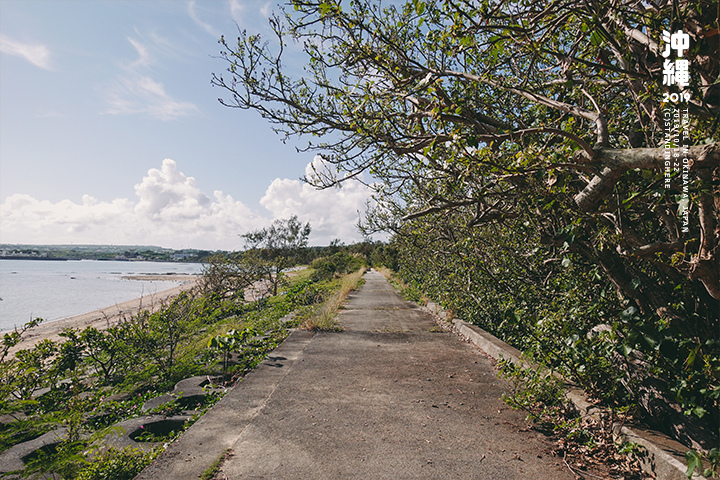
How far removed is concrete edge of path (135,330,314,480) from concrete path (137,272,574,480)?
0.01m

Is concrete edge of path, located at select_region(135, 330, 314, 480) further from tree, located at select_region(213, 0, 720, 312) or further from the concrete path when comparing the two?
tree, located at select_region(213, 0, 720, 312)

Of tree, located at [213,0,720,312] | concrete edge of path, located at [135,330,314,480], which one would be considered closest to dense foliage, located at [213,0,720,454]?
tree, located at [213,0,720,312]

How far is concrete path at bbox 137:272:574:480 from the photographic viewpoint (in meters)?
3.02

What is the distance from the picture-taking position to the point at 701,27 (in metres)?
2.45

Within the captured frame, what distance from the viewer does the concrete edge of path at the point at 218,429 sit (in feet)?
9.61

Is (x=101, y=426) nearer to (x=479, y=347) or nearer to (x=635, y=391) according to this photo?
(x=635, y=391)

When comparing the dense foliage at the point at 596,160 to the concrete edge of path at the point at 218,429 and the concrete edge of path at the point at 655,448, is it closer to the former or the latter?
the concrete edge of path at the point at 655,448

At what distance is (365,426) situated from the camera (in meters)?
3.83

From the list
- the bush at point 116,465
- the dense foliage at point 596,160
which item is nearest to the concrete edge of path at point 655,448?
the dense foliage at point 596,160

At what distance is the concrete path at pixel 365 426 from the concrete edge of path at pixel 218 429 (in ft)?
0.04

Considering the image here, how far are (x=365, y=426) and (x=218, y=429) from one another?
1402mm

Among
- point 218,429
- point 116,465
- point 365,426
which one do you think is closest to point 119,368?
point 218,429

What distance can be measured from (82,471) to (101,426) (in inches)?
66.6

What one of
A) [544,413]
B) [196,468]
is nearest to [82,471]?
A: [196,468]
